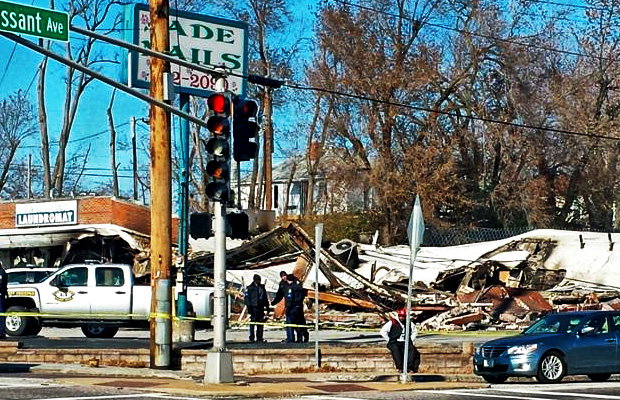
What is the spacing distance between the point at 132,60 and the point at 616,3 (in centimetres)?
3513

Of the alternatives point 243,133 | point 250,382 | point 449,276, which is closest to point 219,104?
point 243,133

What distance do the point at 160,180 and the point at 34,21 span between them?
15.8 ft

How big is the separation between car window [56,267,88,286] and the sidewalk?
7772mm

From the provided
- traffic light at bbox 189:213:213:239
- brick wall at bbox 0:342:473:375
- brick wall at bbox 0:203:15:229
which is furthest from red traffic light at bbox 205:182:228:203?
brick wall at bbox 0:203:15:229

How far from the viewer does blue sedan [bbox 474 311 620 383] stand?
2080 centimetres

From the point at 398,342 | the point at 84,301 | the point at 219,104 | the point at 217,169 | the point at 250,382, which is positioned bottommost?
the point at 250,382

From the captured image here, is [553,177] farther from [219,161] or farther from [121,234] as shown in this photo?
[219,161]

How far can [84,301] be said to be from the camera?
2986 cm

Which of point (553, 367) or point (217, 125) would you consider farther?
point (553, 367)

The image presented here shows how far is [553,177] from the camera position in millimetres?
55219

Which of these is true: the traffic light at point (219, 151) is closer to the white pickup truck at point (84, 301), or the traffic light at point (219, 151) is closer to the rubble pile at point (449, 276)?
the white pickup truck at point (84, 301)

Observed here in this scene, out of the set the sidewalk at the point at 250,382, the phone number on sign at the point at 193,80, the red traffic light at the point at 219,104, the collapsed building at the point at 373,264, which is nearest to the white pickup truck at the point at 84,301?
the phone number on sign at the point at 193,80

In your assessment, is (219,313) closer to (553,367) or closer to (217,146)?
(217,146)

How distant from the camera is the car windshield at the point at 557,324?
845 inches
